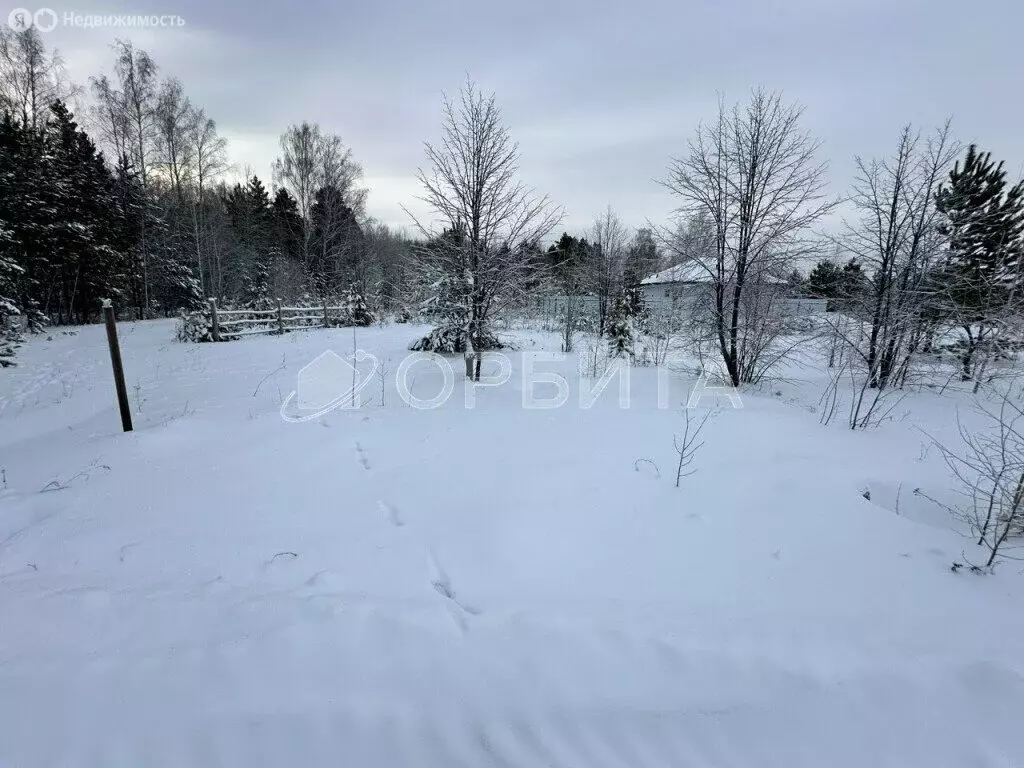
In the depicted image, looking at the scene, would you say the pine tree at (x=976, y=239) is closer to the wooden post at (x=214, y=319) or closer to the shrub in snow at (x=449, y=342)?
the shrub in snow at (x=449, y=342)

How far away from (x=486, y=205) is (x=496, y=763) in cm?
801

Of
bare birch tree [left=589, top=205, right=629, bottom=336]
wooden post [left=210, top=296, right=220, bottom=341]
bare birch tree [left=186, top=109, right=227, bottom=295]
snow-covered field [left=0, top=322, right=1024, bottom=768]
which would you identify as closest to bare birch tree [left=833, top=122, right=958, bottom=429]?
snow-covered field [left=0, top=322, right=1024, bottom=768]

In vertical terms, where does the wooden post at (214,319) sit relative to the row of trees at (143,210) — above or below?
below

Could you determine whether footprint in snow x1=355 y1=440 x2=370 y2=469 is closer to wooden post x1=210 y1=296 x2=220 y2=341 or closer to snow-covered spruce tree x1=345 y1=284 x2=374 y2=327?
wooden post x1=210 y1=296 x2=220 y2=341

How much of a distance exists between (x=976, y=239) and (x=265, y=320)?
73.1 ft

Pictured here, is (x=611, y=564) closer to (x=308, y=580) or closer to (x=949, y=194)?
(x=308, y=580)

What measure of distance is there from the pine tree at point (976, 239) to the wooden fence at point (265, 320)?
19.8 metres

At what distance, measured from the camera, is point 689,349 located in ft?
34.6

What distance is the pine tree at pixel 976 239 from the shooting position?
997cm

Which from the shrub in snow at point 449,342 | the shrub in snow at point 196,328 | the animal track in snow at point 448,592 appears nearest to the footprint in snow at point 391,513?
the animal track in snow at point 448,592

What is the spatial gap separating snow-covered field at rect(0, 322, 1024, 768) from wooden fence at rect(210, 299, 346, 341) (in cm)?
968

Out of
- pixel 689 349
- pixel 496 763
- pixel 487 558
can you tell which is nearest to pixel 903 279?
pixel 689 349

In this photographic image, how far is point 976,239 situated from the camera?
→ 1109 cm

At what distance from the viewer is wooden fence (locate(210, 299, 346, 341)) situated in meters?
14.1
